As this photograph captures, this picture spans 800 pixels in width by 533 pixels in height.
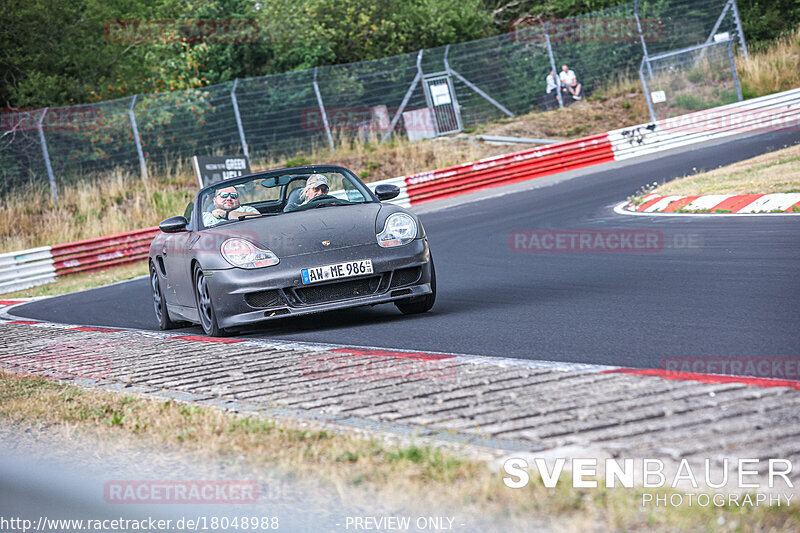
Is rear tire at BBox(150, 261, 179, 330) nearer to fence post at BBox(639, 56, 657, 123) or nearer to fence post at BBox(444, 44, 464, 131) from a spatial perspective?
fence post at BBox(444, 44, 464, 131)

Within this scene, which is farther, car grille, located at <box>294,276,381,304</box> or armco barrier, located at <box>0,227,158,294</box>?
armco barrier, located at <box>0,227,158,294</box>

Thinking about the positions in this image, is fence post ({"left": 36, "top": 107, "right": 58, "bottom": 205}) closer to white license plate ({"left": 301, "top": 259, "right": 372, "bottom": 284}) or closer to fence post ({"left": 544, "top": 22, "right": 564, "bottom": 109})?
fence post ({"left": 544, "top": 22, "right": 564, "bottom": 109})

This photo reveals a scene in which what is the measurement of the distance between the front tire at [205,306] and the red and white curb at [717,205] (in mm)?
7100

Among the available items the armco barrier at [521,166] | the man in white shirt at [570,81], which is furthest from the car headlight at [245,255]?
the man in white shirt at [570,81]

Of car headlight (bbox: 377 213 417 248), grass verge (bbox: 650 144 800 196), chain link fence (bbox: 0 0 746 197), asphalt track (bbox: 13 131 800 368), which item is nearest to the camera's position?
asphalt track (bbox: 13 131 800 368)

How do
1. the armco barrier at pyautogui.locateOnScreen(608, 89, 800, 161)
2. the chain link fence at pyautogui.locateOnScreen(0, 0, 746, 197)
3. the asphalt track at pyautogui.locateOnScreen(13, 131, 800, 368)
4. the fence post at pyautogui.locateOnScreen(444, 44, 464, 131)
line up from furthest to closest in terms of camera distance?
the fence post at pyautogui.locateOnScreen(444, 44, 464, 131) < the chain link fence at pyautogui.locateOnScreen(0, 0, 746, 197) < the armco barrier at pyautogui.locateOnScreen(608, 89, 800, 161) < the asphalt track at pyautogui.locateOnScreen(13, 131, 800, 368)

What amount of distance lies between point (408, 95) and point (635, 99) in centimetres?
733

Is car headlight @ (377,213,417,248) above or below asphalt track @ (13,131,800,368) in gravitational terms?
above

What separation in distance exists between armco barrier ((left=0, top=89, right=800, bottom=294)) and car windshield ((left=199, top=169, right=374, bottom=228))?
11870mm

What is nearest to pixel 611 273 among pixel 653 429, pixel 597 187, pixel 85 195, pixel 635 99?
pixel 653 429

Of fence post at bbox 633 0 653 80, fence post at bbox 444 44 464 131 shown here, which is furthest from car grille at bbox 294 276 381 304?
fence post at bbox 633 0 653 80

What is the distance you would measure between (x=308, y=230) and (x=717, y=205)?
7.23m

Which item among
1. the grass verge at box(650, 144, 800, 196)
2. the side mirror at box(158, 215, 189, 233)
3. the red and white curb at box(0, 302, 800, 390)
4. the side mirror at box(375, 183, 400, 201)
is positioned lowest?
the grass verge at box(650, 144, 800, 196)

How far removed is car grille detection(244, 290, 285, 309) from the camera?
777cm
